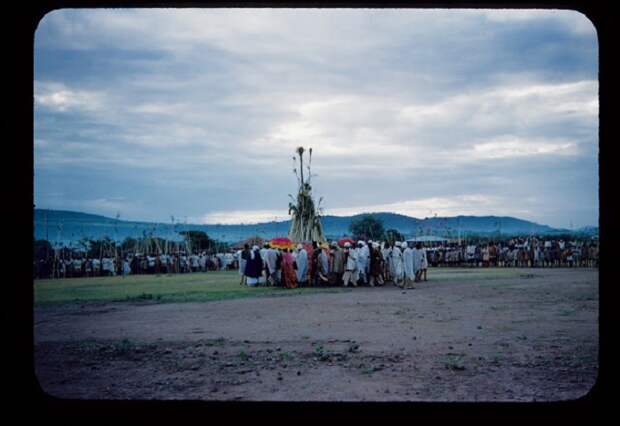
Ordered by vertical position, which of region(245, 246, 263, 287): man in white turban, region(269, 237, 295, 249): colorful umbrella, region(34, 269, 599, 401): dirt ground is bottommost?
region(34, 269, 599, 401): dirt ground

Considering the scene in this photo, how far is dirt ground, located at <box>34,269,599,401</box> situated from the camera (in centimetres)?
636

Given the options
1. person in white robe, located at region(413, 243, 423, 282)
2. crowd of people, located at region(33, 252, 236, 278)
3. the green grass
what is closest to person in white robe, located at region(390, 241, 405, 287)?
person in white robe, located at region(413, 243, 423, 282)

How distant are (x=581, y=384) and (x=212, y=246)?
4246cm

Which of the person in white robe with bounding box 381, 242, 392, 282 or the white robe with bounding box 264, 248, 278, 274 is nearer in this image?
the white robe with bounding box 264, 248, 278, 274

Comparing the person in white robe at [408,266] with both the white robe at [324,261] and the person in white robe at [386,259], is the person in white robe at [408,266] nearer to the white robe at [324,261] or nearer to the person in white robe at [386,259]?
the person in white robe at [386,259]

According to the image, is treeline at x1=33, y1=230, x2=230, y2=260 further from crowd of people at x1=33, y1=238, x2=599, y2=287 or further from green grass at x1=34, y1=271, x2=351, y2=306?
green grass at x1=34, y1=271, x2=351, y2=306

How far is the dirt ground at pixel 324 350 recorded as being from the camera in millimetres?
6359

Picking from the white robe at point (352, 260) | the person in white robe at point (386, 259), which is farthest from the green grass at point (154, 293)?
the person in white robe at point (386, 259)

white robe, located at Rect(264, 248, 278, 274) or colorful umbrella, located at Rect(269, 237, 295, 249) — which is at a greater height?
colorful umbrella, located at Rect(269, 237, 295, 249)

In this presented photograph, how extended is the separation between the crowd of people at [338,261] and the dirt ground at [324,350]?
3.11 m

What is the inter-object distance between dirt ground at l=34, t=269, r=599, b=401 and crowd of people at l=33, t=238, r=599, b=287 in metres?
3.11

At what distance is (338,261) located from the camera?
63.1ft
